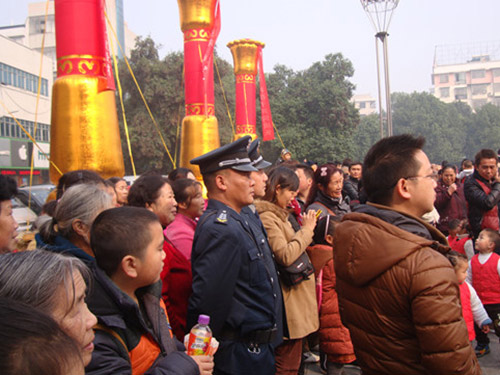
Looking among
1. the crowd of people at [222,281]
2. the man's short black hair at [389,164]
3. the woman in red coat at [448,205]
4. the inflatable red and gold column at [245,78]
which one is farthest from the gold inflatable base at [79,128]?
the inflatable red and gold column at [245,78]

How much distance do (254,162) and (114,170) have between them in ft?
Result: 7.82

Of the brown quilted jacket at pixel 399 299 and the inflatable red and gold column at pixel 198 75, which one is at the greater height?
the inflatable red and gold column at pixel 198 75

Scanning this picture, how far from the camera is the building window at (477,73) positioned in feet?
246

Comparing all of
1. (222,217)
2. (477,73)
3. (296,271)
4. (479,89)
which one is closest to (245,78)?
(296,271)

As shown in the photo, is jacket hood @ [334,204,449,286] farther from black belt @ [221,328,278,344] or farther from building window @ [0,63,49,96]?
building window @ [0,63,49,96]

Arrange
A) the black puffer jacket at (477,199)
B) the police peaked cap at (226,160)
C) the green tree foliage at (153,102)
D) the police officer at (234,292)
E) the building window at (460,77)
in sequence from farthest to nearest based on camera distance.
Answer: the building window at (460,77)
the green tree foliage at (153,102)
the black puffer jacket at (477,199)
the police peaked cap at (226,160)
the police officer at (234,292)

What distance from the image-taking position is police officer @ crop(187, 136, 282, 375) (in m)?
2.03

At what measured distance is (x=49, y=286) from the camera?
3.33ft

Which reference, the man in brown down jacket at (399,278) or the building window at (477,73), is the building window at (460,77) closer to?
the building window at (477,73)

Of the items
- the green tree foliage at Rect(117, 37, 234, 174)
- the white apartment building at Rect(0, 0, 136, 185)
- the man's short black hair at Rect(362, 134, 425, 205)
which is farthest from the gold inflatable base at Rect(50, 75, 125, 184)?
the white apartment building at Rect(0, 0, 136, 185)

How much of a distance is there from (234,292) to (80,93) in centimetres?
315

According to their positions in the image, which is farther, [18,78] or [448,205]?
[18,78]

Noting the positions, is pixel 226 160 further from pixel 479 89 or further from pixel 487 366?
pixel 479 89

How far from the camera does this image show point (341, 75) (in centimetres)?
2667
